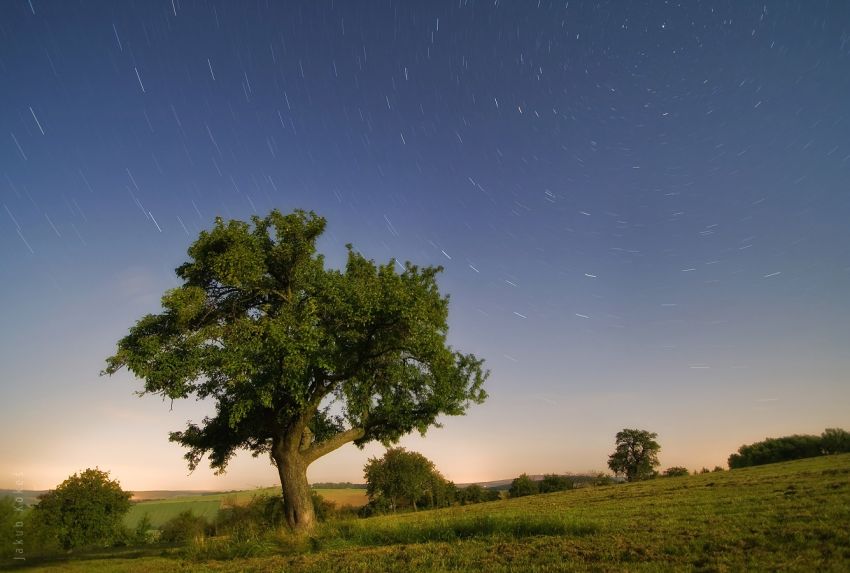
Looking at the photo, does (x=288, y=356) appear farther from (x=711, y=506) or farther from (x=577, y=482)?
(x=577, y=482)

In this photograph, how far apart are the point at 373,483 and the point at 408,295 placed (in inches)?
2334

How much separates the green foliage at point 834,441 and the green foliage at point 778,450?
70 centimetres

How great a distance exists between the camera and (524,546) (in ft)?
32.3

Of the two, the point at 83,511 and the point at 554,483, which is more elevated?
the point at 83,511

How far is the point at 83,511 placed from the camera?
131ft

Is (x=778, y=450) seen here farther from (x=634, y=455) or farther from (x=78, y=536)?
(x=78, y=536)

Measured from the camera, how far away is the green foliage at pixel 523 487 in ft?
249

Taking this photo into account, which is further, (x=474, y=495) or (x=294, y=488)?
(x=474, y=495)

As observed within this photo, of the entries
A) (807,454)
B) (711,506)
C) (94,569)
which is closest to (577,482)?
(807,454)

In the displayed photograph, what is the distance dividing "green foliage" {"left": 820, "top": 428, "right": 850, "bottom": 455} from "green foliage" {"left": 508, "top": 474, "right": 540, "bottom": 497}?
39.3m

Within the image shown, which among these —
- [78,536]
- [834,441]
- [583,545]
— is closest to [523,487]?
[834,441]

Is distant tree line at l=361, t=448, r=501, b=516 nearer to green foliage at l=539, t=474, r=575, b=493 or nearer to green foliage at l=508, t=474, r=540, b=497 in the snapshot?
green foliage at l=508, t=474, r=540, b=497

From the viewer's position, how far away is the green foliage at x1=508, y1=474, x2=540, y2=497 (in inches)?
2985

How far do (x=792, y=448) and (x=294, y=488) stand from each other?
6841 centimetres
